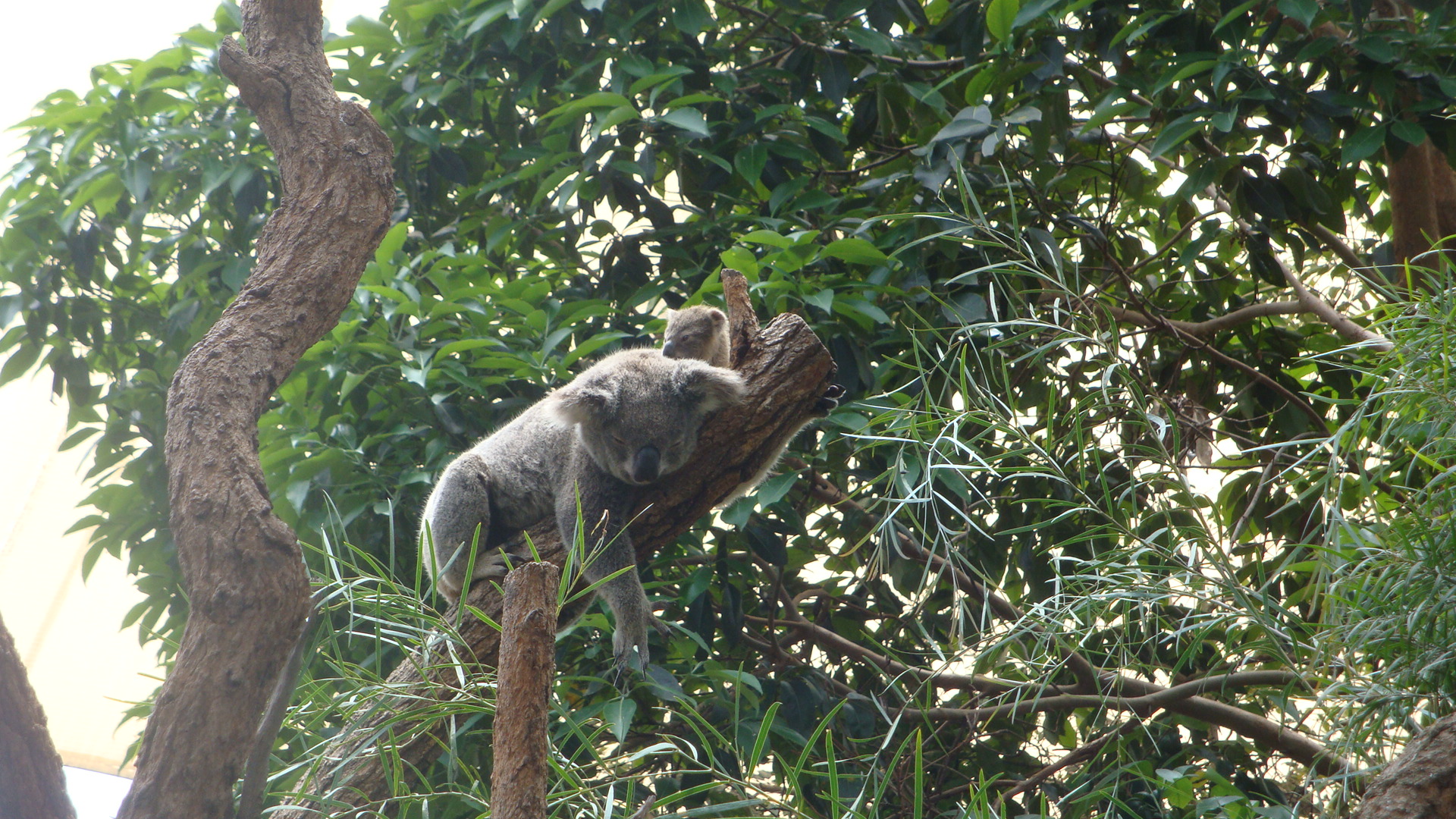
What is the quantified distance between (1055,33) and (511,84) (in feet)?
5.89

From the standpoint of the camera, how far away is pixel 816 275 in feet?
9.32

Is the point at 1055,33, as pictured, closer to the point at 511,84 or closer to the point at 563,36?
the point at 563,36

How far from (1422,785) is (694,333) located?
227 centimetres

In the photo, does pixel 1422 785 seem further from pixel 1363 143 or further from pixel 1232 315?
pixel 1232 315

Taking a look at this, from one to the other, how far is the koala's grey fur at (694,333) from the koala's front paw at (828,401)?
0.72m

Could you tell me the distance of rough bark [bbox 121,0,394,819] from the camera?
1597 millimetres

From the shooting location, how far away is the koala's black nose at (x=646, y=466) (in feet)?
8.00

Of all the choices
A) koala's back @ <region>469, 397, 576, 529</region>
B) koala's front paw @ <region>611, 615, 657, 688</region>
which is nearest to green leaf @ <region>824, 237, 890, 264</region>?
koala's back @ <region>469, 397, 576, 529</region>

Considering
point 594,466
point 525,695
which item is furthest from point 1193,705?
point 525,695

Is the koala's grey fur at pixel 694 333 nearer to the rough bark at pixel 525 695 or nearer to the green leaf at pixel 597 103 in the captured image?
the green leaf at pixel 597 103

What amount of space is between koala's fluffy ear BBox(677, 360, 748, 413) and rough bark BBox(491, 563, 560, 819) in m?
1.27

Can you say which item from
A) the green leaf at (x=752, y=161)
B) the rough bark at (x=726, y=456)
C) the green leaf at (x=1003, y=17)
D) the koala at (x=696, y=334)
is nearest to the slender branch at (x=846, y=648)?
the rough bark at (x=726, y=456)

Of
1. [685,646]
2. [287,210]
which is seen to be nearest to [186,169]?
[287,210]

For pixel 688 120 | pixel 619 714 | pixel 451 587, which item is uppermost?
pixel 688 120
